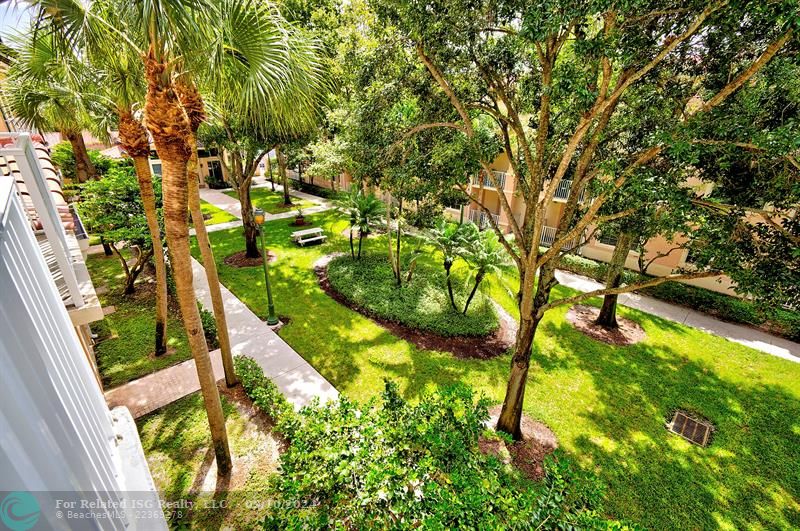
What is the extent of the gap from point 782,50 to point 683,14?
1.56m

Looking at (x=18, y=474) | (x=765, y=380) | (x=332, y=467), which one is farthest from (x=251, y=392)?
(x=765, y=380)

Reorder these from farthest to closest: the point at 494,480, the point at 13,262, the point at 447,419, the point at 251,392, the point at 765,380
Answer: the point at 765,380 → the point at 251,392 → the point at 447,419 → the point at 494,480 → the point at 13,262

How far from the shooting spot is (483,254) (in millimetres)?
11086

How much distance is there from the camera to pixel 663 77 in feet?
17.8

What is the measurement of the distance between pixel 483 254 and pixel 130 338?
420 inches

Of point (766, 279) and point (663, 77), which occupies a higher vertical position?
point (663, 77)

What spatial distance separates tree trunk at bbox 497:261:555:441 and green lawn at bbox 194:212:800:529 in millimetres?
1116

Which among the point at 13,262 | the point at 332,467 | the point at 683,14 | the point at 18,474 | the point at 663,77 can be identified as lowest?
the point at 332,467

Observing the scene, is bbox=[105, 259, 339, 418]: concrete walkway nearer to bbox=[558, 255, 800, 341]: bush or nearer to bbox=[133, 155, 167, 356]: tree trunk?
bbox=[133, 155, 167, 356]: tree trunk

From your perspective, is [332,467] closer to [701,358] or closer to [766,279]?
[766,279]

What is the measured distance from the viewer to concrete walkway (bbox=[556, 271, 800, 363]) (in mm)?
11496

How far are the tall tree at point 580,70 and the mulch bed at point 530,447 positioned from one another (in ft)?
1.13

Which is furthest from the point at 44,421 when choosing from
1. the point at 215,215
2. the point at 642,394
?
the point at 215,215

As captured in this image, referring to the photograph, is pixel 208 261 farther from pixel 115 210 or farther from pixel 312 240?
pixel 312 240
